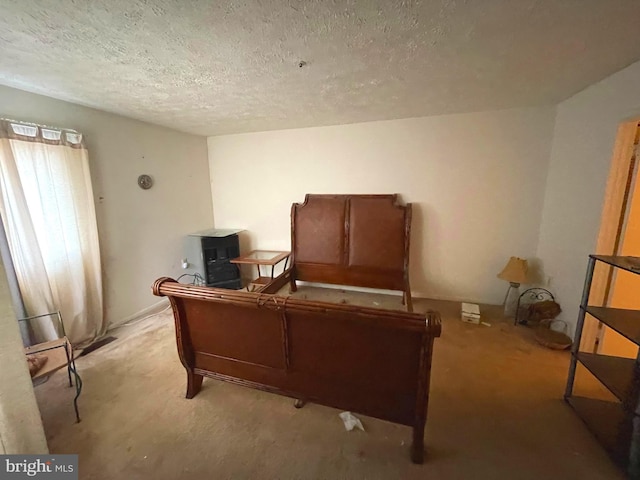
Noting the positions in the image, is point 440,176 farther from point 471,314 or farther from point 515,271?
point 471,314

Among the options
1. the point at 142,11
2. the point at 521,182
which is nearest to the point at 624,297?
the point at 521,182

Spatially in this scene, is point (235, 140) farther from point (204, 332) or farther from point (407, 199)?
point (204, 332)

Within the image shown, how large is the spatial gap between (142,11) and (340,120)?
7.52ft

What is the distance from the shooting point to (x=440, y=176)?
3.11m

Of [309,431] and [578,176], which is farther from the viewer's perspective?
[578,176]

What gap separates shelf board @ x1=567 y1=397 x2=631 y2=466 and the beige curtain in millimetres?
3976

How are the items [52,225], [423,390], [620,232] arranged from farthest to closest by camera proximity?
Result: [52,225]
[620,232]
[423,390]

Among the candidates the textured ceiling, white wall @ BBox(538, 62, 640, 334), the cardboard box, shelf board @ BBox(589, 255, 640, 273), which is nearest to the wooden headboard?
the cardboard box

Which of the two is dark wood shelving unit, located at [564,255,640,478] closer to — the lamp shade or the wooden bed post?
Answer: the wooden bed post

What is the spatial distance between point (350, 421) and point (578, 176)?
276 cm

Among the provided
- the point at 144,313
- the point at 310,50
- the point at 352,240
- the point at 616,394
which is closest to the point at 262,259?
the point at 352,240

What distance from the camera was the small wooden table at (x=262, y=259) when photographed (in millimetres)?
3359

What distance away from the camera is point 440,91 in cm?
220

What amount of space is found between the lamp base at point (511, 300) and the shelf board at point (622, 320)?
4.17ft
